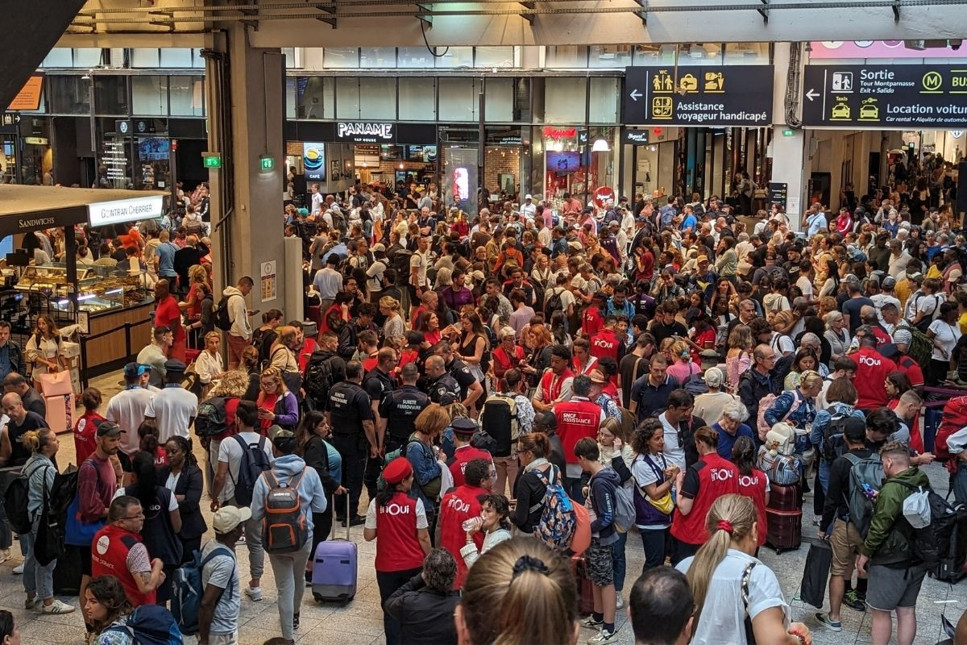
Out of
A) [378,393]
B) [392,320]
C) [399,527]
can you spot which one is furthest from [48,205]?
[399,527]

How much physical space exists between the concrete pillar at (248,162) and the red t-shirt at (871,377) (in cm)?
905

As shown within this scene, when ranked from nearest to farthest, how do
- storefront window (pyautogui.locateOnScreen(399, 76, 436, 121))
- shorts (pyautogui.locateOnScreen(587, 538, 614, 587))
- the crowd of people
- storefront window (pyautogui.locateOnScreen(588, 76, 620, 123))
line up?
the crowd of people → shorts (pyautogui.locateOnScreen(587, 538, 614, 587)) → storefront window (pyautogui.locateOnScreen(588, 76, 620, 123)) → storefront window (pyautogui.locateOnScreen(399, 76, 436, 121))

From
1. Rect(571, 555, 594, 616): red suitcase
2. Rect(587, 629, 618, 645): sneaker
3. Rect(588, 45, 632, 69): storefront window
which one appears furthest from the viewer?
Rect(588, 45, 632, 69): storefront window

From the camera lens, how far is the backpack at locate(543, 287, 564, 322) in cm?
1389

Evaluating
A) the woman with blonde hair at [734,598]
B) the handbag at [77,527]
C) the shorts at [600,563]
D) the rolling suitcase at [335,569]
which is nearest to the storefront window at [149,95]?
the handbag at [77,527]

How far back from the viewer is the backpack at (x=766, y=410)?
31.7 feet

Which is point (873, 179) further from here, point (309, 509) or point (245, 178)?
point (309, 509)

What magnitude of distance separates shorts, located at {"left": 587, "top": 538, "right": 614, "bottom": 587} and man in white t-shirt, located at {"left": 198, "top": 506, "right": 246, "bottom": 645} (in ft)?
7.91

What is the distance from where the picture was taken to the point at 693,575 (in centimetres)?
561

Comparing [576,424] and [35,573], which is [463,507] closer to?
[576,424]

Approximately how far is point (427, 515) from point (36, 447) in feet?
9.47

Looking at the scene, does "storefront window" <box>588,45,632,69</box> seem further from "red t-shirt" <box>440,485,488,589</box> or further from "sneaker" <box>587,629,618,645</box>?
"red t-shirt" <box>440,485,488,589</box>

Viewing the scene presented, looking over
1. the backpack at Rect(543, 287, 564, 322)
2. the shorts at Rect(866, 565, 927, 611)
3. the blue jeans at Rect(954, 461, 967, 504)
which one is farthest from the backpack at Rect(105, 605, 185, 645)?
the backpack at Rect(543, 287, 564, 322)

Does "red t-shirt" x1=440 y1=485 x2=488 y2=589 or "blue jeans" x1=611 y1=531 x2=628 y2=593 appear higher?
"red t-shirt" x1=440 y1=485 x2=488 y2=589
